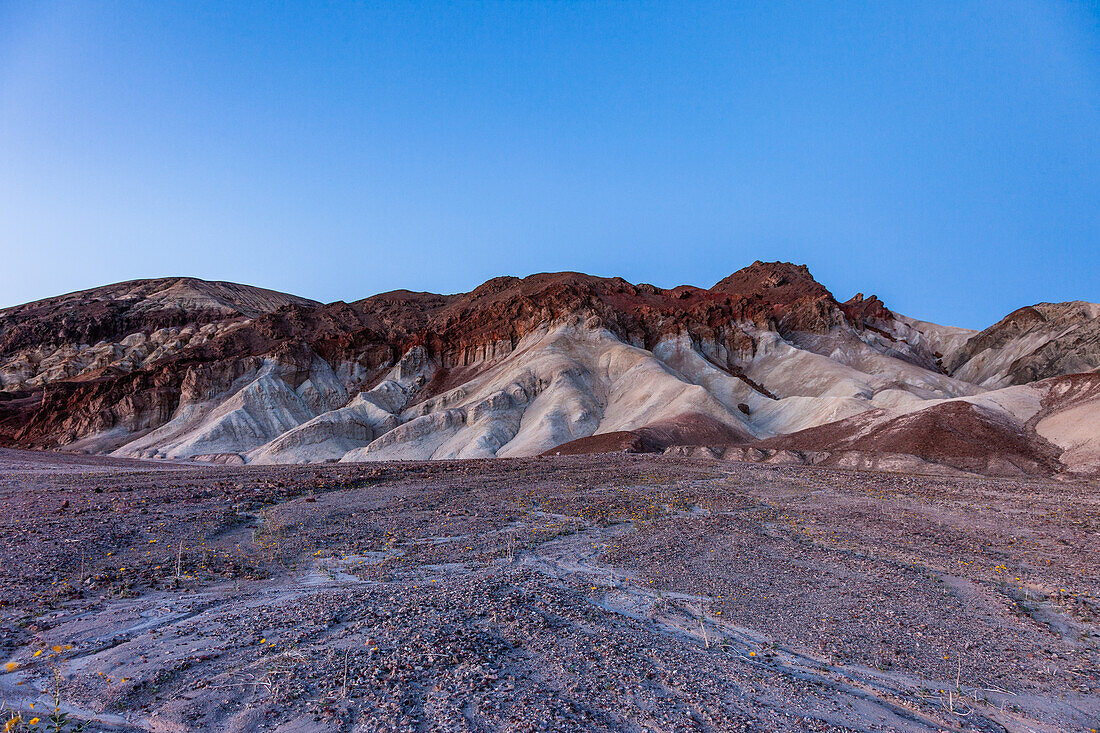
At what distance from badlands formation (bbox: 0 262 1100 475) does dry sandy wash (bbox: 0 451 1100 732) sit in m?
21.0

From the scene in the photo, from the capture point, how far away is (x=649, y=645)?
7.00m

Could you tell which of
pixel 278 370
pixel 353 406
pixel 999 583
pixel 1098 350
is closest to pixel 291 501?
pixel 999 583

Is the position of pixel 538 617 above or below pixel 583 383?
below

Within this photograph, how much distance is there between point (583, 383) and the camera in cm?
6425

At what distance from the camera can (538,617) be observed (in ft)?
24.5

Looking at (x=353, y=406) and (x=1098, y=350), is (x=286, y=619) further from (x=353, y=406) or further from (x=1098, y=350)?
(x=1098, y=350)

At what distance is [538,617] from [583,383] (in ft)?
187

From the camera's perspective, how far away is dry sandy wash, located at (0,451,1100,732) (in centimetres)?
544

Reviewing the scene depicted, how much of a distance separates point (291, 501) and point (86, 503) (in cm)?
514

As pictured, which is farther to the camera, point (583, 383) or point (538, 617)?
point (583, 383)

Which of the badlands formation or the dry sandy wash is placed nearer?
the dry sandy wash

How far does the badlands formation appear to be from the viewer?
37156mm

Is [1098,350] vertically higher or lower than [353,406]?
higher

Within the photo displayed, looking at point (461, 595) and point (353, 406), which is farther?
point (353, 406)
